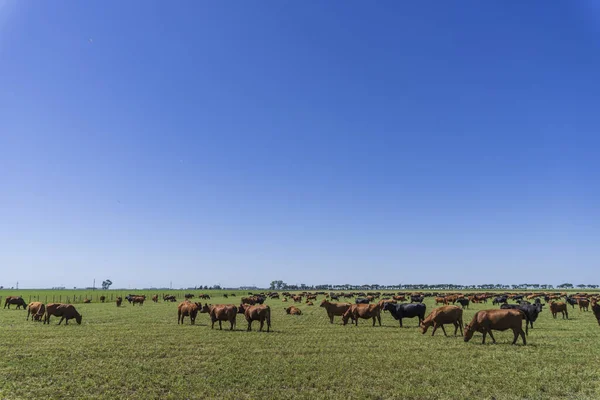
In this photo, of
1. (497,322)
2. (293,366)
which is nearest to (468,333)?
(497,322)

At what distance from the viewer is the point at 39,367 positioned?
14984 millimetres

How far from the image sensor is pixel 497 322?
2075cm

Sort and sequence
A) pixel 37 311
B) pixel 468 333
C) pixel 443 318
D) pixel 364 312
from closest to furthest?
1. pixel 468 333
2. pixel 443 318
3. pixel 364 312
4. pixel 37 311

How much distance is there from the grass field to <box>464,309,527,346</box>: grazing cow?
2.47 feet

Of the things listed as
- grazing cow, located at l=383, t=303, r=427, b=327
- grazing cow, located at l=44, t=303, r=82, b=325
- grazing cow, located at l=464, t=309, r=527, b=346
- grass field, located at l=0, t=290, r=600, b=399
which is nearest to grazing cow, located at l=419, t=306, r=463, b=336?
grass field, located at l=0, t=290, r=600, b=399

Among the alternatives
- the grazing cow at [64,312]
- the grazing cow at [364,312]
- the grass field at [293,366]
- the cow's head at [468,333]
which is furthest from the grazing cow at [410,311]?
the grazing cow at [64,312]

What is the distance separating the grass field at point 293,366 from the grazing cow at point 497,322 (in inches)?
29.7

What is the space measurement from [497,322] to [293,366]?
39.8ft

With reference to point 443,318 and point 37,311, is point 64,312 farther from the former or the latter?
point 443,318

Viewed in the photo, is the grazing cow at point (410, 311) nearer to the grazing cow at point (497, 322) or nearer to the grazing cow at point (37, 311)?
the grazing cow at point (497, 322)

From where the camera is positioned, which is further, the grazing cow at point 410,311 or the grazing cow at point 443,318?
the grazing cow at point 410,311

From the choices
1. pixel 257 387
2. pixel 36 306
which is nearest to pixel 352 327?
pixel 257 387

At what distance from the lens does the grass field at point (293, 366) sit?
12141 mm

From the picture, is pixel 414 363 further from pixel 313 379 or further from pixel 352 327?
pixel 352 327
